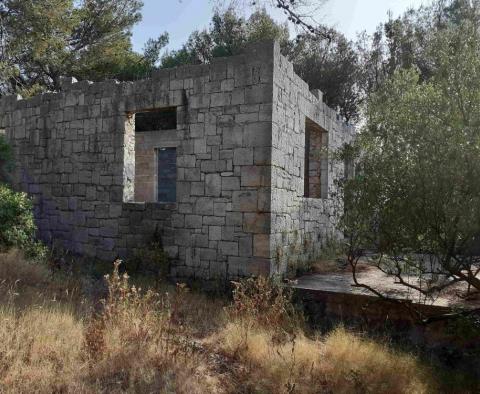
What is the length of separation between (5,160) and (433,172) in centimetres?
855

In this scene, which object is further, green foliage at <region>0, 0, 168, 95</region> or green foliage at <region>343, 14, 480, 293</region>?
green foliage at <region>0, 0, 168, 95</region>

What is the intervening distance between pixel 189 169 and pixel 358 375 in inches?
160

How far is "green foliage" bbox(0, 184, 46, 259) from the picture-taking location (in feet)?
22.7

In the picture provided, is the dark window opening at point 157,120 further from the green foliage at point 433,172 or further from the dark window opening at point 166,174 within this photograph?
the green foliage at point 433,172

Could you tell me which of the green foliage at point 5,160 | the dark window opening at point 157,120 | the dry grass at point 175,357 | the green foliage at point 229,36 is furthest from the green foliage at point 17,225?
the green foliage at point 229,36

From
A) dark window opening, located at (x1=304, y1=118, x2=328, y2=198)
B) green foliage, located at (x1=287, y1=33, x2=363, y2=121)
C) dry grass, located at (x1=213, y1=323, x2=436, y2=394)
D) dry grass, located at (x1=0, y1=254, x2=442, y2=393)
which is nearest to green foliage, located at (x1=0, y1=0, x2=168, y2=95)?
green foliage, located at (x1=287, y1=33, x2=363, y2=121)

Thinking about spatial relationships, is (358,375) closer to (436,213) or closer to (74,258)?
(436,213)

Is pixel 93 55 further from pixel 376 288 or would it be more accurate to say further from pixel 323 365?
pixel 323 365

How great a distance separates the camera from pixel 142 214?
7070 millimetres

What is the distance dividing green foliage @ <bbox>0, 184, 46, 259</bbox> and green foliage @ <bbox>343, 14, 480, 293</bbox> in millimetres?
5539

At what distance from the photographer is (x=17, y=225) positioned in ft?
23.3

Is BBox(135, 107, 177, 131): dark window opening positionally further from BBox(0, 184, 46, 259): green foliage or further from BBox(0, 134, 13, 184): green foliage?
BBox(0, 184, 46, 259): green foliage

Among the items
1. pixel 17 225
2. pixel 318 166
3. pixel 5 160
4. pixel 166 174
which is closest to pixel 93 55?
pixel 166 174

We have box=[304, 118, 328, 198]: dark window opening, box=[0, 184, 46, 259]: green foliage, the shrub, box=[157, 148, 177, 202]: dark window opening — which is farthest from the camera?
box=[157, 148, 177, 202]: dark window opening
